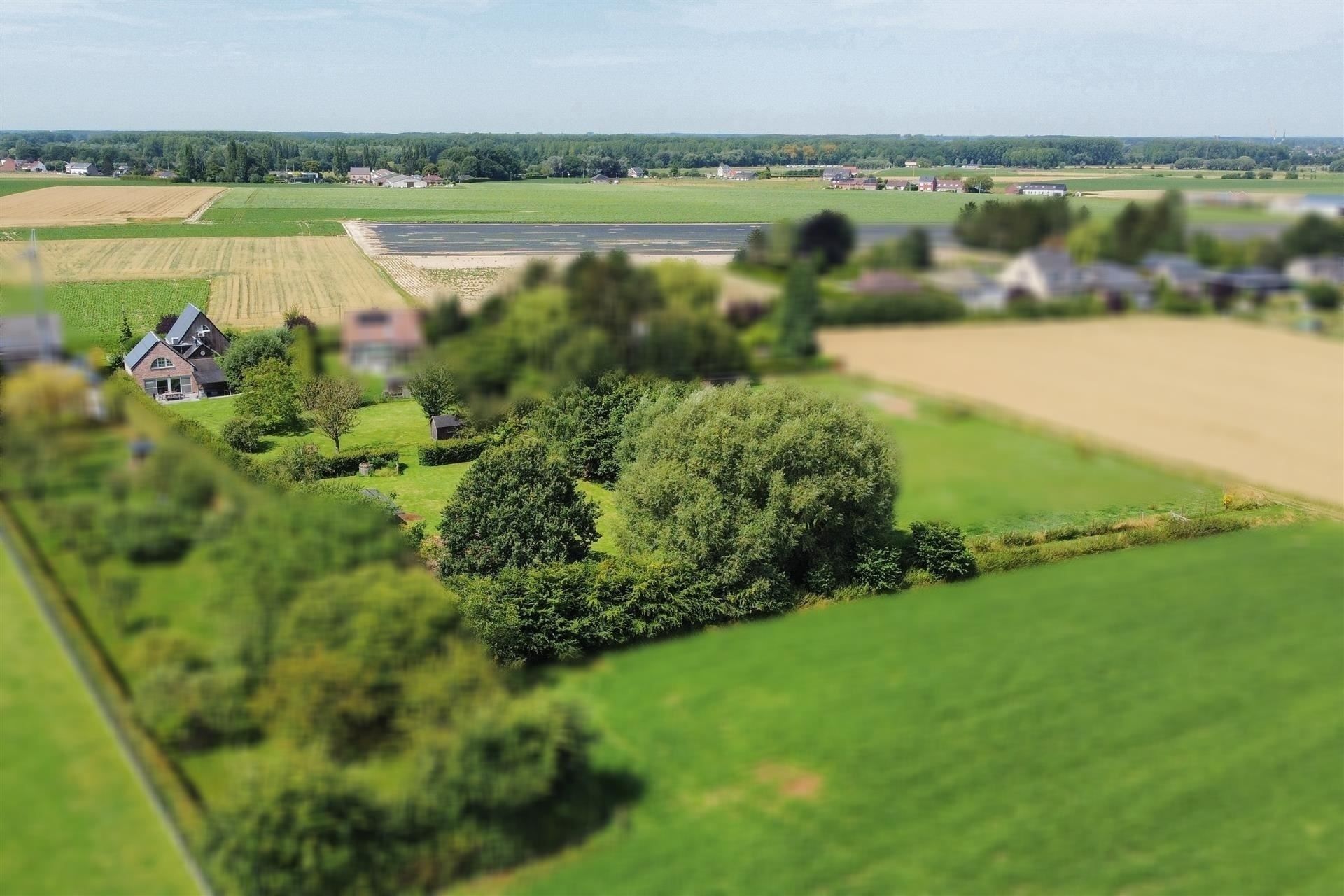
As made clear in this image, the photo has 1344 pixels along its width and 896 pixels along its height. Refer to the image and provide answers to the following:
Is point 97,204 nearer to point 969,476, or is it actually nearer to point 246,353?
point 246,353

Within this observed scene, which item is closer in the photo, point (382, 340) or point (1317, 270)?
point (1317, 270)

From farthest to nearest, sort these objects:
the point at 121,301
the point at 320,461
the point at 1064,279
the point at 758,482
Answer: the point at 121,301 → the point at 320,461 → the point at 758,482 → the point at 1064,279

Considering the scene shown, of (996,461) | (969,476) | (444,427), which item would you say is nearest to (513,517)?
(969,476)

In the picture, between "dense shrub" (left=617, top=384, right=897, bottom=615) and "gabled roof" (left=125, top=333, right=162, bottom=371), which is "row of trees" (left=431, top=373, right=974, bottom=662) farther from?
"gabled roof" (left=125, top=333, right=162, bottom=371)

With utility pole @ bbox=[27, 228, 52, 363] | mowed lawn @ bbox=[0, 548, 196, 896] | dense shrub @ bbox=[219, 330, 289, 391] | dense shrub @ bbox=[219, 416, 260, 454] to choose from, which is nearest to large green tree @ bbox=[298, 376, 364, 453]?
dense shrub @ bbox=[219, 416, 260, 454]

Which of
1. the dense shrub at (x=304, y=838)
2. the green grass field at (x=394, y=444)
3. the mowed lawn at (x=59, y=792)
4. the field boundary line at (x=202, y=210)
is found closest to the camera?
the dense shrub at (x=304, y=838)

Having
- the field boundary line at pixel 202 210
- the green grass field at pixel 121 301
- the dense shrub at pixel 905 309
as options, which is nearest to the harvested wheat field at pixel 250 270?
the green grass field at pixel 121 301

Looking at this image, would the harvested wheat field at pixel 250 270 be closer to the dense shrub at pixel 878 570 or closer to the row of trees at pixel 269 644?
the dense shrub at pixel 878 570
